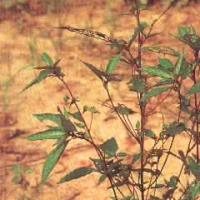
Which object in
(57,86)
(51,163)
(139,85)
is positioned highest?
(57,86)

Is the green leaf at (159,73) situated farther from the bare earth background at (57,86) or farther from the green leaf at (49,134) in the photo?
the bare earth background at (57,86)

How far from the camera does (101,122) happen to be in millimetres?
2559

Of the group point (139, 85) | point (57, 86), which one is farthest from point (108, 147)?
point (57, 86)

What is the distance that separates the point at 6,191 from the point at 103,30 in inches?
60.2

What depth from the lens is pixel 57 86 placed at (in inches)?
113

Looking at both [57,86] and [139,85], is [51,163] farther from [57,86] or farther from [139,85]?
[57,86]

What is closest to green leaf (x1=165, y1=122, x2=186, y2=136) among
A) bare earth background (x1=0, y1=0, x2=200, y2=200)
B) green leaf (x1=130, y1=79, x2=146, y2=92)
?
green leaf (x1=130, y1=79, x2=146, y2=92)

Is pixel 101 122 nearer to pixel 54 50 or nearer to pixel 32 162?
pixel 32 162

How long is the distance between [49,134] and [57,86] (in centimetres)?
172

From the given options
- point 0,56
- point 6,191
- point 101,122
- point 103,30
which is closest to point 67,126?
point 6,191

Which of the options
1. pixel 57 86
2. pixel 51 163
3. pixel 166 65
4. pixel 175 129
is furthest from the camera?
pixel 57 86

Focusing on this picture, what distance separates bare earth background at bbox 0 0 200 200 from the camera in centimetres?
221

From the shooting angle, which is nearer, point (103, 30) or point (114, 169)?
point (114, 169)

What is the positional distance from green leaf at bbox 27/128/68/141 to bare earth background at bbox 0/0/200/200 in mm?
453
